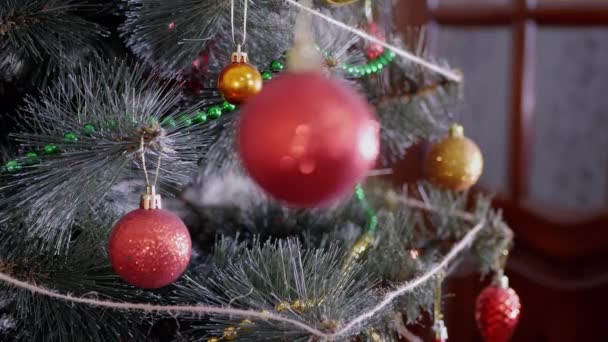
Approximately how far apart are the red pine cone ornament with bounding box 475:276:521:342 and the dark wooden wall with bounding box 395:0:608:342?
51 centimetres

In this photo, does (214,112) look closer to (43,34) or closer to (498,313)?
(43,34)

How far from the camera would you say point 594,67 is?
3.88 ft

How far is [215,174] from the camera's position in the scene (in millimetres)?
635

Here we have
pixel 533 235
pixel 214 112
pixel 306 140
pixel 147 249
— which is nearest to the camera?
pixel 306 140

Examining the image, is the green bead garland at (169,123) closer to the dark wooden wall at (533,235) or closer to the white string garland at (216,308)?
the white string garland at (216,308)

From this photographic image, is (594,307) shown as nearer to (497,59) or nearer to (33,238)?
(497,59)

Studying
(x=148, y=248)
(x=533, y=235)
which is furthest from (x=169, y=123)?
(x=533, y=235)

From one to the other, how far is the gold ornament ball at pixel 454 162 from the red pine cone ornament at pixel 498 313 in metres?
0.11

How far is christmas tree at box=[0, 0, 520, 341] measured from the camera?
265mm

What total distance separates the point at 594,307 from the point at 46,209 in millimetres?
1020

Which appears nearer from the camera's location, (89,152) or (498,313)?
(89,152)

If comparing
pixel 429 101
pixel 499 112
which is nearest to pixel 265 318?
pixel 429 101

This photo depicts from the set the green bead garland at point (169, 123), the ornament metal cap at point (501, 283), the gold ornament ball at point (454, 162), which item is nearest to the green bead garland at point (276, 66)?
the green bead garland at point (169, 123)

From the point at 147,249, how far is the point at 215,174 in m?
0.26
